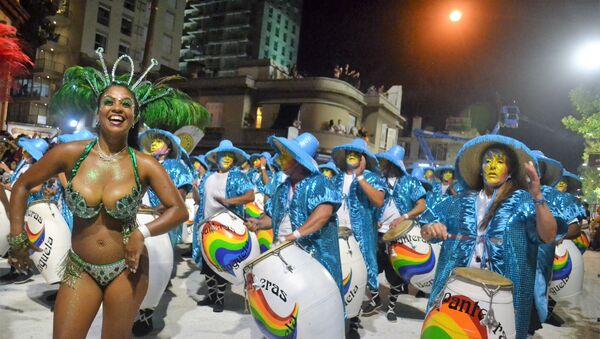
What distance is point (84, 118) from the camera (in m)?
9.56

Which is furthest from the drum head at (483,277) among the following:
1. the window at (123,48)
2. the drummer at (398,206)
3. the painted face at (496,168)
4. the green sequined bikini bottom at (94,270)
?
the window at (123,48)

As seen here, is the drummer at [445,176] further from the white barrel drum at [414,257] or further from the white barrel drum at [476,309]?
the white barrel drum at [476,309]

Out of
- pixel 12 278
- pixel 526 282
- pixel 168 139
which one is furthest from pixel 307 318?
pixel 12 278

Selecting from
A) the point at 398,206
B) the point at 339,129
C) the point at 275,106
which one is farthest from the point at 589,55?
the point at 275,106

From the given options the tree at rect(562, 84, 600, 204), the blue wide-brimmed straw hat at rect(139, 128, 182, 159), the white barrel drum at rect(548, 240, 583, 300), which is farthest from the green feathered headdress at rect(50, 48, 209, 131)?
the tree at rect(562, 84, 600, 204)

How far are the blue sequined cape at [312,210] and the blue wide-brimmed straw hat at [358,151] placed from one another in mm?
2276

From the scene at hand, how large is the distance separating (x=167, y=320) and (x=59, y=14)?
39.3 m

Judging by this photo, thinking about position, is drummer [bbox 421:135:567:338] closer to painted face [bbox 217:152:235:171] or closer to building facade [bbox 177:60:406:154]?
painted face [bbox 217:152:235:171]

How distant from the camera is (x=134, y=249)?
8.53 feet

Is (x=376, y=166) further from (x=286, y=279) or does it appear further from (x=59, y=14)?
(x=59, y=14)

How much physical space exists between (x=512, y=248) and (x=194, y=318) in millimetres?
3712

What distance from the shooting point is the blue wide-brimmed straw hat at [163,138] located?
6172mm

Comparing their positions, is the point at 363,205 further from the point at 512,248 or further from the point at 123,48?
the point at 123,48

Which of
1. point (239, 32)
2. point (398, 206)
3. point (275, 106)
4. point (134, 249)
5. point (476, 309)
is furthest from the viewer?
point (239, 32)
